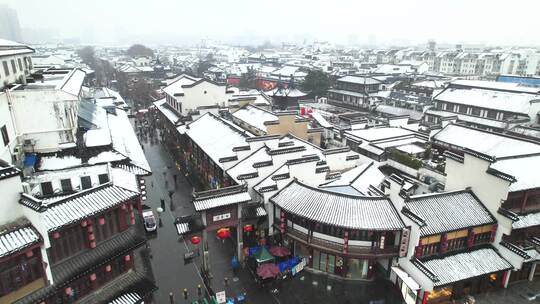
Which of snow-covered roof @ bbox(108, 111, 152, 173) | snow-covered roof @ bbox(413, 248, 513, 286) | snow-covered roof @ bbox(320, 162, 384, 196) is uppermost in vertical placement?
snow-covered roof @ bbox(108, 111, 152, 173)

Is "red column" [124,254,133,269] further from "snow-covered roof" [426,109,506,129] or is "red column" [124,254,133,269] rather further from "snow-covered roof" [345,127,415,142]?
"snow-covered roof" [426,109,506,129]

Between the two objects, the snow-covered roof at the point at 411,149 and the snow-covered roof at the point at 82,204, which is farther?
the snow-covered roof at the point at 411,149

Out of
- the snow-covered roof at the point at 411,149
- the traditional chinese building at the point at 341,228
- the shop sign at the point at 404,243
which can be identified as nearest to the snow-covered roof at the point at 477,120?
the snow-covered roof at the point at 411,149

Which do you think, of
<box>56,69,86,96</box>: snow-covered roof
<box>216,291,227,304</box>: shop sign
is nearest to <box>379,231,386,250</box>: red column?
<box>216,291,227,304</box>: shop sign

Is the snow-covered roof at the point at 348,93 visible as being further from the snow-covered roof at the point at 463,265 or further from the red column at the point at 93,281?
the red column at the point at 93,281

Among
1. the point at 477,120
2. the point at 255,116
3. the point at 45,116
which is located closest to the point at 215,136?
the point at 255,116
